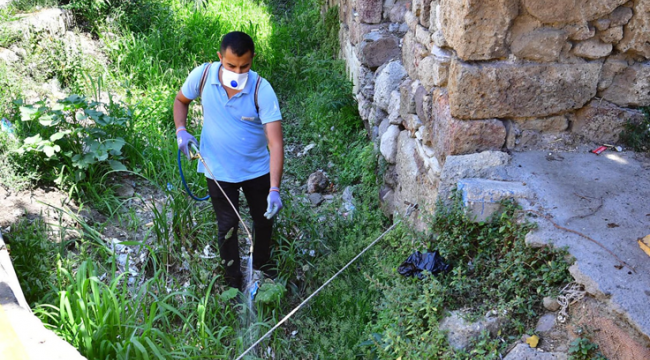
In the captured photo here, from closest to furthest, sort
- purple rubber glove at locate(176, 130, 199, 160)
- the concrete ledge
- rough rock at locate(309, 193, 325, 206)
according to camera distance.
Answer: the concrete ledge, purple rubber glove at locate(176, 130, 199, 160), rough rock at locate(309, 193, 325, 206)

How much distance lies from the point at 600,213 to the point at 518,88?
73 cm

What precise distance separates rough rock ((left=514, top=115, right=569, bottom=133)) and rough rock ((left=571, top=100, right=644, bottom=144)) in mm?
71

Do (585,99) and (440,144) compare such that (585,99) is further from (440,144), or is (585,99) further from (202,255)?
(202,255)

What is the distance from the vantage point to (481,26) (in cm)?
262

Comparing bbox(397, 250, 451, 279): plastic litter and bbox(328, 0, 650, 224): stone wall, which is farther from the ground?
bbox(328, 0, 650, 224): stone wall

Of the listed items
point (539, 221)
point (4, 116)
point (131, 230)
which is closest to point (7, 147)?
point (4, 116)

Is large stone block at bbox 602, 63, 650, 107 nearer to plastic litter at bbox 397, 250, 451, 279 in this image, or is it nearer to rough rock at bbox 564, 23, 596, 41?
rough rock at bbox 564, 23, 596, 41

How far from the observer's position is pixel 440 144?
2.98 m

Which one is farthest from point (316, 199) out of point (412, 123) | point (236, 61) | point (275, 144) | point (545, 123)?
point (545, 123)

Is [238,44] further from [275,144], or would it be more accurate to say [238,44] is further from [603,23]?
[603,23]

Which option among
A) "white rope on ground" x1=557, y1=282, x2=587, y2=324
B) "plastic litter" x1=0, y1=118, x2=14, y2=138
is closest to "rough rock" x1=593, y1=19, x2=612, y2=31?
"white rope on ground" x1=557, y1=282, x2=587, y2=324

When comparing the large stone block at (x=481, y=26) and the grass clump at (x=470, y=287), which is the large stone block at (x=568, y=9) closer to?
the large stone block at (x=481, y=26)

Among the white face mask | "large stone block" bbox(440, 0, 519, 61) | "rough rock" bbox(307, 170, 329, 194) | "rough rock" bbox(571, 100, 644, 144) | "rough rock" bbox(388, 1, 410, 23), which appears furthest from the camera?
"rough rock" bbox(388, 1, 410, 23)

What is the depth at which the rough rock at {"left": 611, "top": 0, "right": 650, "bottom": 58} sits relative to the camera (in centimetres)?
262
